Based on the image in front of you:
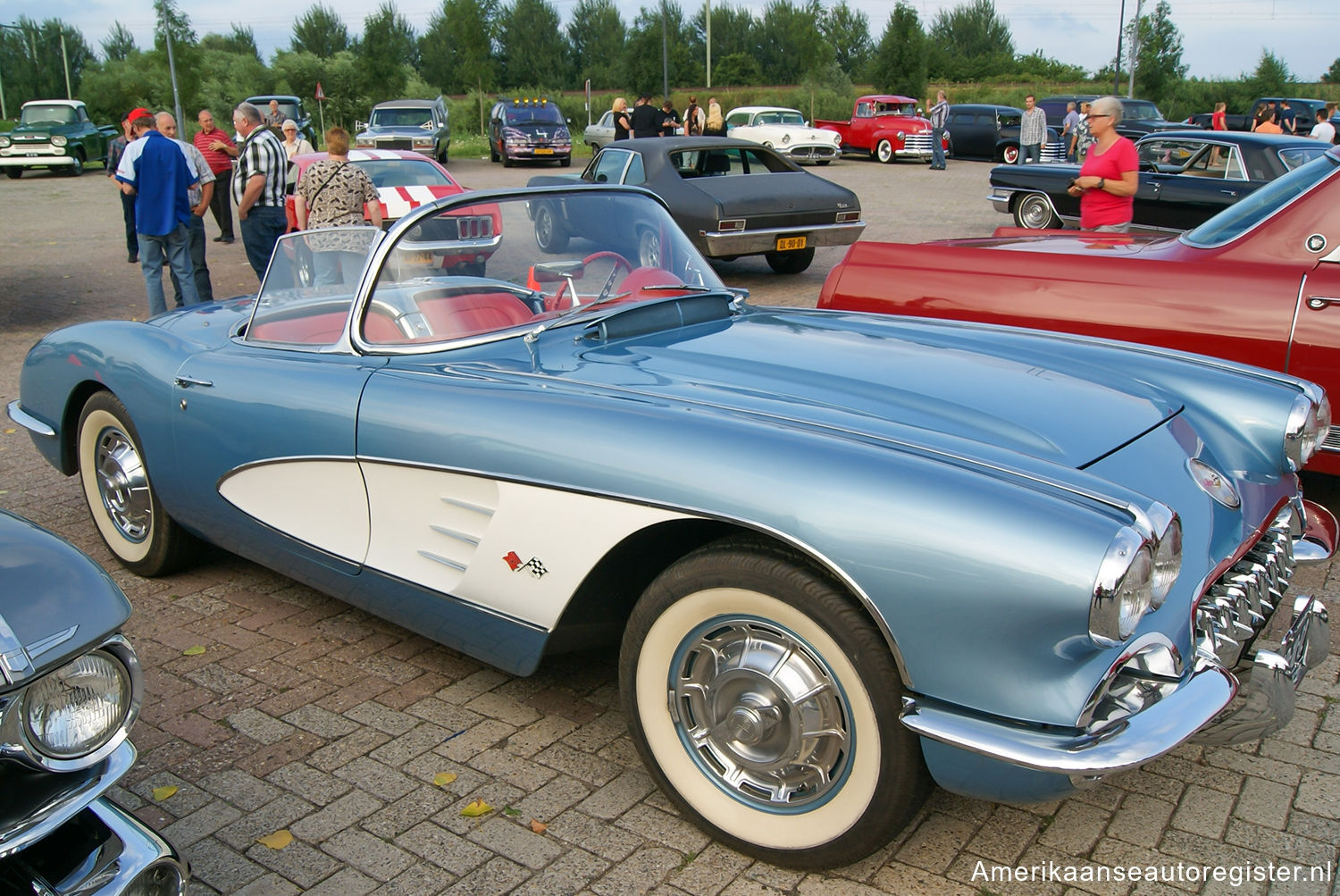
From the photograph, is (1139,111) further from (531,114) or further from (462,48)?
(462,48)

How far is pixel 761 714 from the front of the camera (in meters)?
2.33

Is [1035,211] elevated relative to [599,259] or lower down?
lower down

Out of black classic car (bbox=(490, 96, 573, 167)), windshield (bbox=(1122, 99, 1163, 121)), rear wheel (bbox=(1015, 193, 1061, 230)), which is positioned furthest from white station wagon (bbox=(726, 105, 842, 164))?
rear wheel (bbox=(1015, 193, 1061, 230))

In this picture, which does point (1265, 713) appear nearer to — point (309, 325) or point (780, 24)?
point (309, 325)

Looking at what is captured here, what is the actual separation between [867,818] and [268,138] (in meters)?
8.28

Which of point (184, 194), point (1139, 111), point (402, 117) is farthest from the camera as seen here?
point (402, 117)

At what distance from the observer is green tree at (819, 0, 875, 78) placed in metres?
78.2

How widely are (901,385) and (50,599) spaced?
6.45 feet

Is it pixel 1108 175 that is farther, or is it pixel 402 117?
pixel 402 117

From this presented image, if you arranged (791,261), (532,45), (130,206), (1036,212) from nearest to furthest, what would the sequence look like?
(130,206)
(791,261)
(1036,212)
(532,45)

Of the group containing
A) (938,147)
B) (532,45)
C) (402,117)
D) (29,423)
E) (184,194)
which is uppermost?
(532,45)

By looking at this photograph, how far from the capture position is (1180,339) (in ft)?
13.7

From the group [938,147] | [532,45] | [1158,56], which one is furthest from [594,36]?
[938,147]

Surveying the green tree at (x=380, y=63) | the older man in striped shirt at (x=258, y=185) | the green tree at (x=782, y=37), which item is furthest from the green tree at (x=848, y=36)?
the older man in striped shirt at (x=258, y=185)
